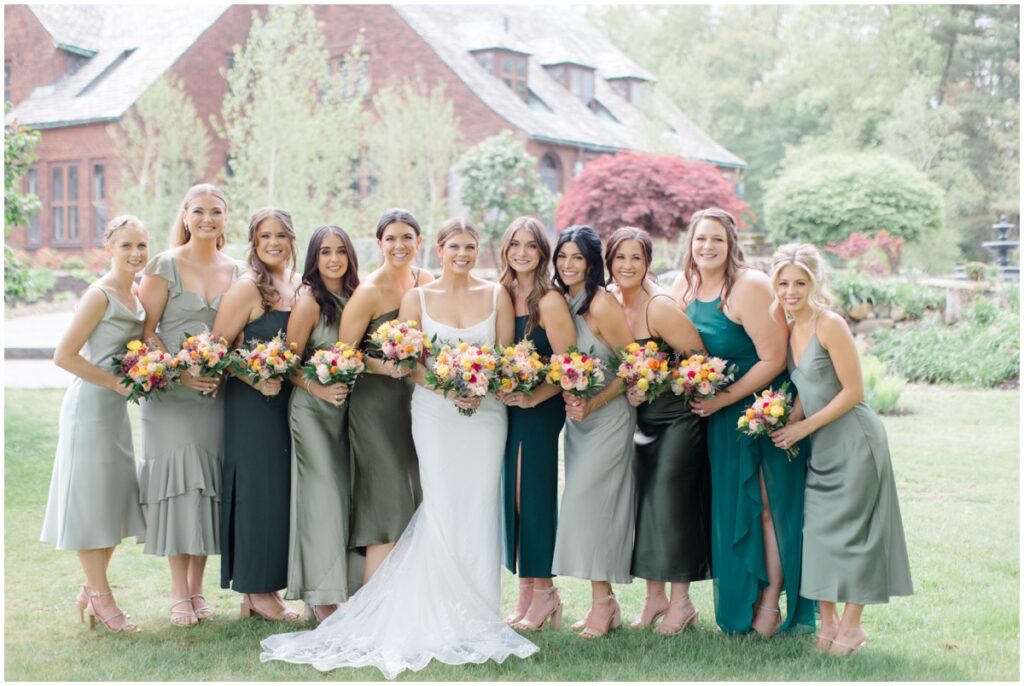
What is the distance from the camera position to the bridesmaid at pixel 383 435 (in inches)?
243

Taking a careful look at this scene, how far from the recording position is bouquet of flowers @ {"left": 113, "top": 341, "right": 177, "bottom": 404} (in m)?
5.87

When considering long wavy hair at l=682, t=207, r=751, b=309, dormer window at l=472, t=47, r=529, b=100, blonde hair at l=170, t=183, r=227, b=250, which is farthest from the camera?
dormer window at l=472, t=47, r=529, b=100

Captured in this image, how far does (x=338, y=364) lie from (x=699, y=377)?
200 centimetres

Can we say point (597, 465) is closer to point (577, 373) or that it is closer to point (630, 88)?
point (577, 373)

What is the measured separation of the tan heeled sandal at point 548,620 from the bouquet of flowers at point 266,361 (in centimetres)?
200

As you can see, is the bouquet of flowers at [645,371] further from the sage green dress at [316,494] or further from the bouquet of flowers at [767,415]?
the sage green dress at [316,494]

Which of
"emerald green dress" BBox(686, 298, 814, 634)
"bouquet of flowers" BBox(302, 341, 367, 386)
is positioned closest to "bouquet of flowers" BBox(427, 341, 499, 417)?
"bouquet of flowers" BBox(302, 341, 367, 386)

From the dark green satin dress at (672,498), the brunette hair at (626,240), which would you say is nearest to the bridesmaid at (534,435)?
the brunette hair at (626,240)

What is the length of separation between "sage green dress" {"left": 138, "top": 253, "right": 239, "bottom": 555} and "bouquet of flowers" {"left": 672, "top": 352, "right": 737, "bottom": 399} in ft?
9.06

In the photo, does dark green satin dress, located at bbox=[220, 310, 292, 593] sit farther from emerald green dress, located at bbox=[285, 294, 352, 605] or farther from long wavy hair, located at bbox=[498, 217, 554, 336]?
long wavy hair, located at bbox=[498, 217, 554, 336]

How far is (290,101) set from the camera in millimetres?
26969

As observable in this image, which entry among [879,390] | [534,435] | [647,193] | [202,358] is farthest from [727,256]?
[647,193]

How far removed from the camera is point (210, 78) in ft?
111

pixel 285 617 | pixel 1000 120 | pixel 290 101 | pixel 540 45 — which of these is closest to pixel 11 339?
pixel 290 101
